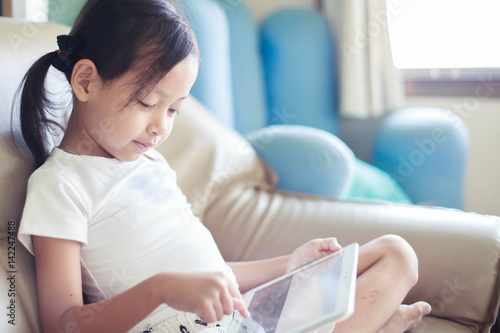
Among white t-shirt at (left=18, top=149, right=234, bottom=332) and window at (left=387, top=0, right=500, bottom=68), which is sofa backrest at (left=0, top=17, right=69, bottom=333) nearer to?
white t-shirt at (left=18, top=149, right=234, bottom=332)

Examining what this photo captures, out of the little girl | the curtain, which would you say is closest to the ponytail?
the little girl

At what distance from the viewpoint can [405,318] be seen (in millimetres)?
797

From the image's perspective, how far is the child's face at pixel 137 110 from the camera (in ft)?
2.25

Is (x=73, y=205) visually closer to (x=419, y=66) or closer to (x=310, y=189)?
(x=310, y=189)

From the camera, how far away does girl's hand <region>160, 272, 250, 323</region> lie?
1.74 feet

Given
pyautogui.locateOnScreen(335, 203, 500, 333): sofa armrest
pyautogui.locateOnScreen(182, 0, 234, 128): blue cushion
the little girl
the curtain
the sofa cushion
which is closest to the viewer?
the little girl

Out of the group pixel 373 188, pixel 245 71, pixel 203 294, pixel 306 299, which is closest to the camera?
pixel 203 294

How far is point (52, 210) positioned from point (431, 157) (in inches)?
44.7

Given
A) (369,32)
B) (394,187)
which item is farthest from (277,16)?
(394,187)

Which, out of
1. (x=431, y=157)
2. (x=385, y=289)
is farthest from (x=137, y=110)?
(x=431, y=157)

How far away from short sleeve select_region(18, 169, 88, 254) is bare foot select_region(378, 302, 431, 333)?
47cm

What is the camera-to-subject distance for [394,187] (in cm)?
142

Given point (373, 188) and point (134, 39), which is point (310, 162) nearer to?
point (373, 188)

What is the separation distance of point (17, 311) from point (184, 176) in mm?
468
